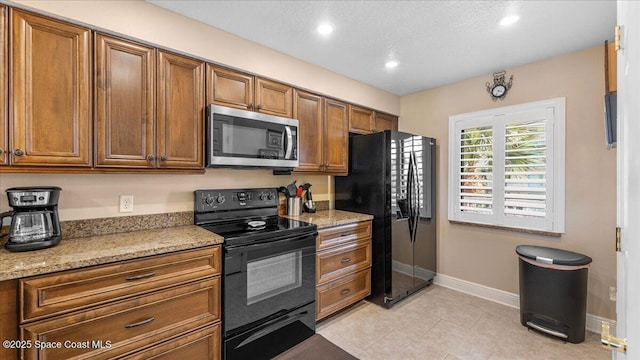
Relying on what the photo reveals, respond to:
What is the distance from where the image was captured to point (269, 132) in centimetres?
237

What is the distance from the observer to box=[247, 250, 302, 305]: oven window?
1911mm

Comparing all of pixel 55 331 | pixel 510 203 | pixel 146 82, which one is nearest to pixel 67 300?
pixel 55 331

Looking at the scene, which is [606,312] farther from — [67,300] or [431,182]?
[67,300]

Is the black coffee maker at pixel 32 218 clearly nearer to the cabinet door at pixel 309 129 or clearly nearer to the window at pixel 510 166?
the cabinet door at pixel 309 129

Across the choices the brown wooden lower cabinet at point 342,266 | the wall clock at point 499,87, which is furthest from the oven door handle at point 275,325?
the wall clock at point 499,87

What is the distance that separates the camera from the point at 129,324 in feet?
4.77

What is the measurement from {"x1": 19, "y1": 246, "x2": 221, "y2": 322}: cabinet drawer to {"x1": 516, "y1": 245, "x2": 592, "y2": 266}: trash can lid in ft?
8.53

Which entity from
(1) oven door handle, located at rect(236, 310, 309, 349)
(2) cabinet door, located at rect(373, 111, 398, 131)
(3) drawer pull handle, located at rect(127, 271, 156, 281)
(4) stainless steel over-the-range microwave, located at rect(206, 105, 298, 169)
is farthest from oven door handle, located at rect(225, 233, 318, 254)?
(2) cabinet door, located at rect(373, 111, 398, 131)

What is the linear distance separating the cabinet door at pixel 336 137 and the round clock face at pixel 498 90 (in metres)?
1.62

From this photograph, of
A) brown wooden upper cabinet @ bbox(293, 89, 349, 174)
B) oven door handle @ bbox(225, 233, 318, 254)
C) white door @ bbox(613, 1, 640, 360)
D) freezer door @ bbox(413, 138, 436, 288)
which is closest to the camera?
white door @ bbox(613, 1, 640, 360)

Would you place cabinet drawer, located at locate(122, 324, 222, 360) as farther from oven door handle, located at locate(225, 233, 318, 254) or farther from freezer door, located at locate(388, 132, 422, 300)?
freezer door, located at locate(388, 132, 422, 300)

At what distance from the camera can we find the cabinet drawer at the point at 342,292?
96.7 inches

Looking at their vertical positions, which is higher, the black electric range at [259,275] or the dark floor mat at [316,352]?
the black electric range at [259,275]

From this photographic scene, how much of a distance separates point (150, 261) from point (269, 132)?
52.1 inches
